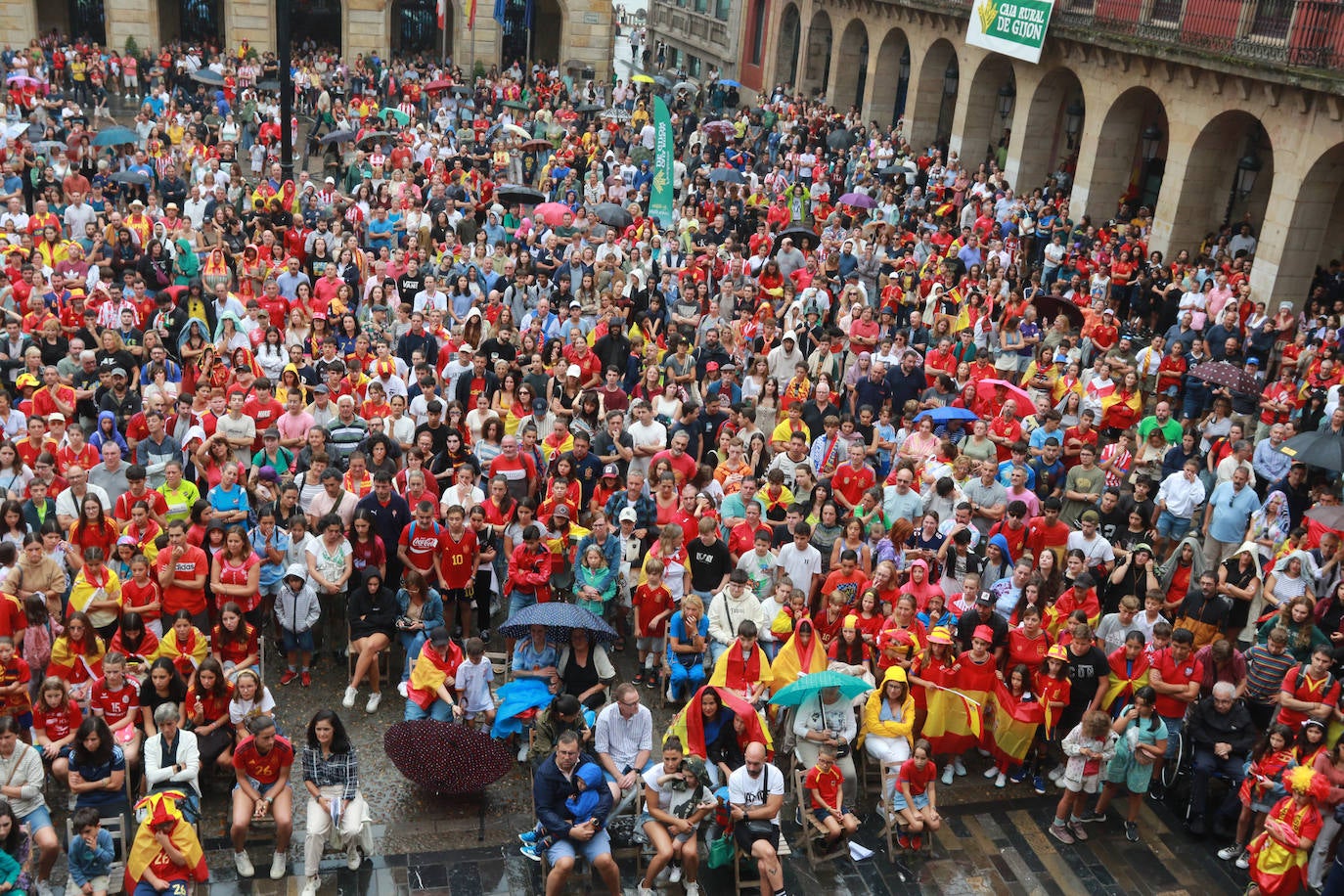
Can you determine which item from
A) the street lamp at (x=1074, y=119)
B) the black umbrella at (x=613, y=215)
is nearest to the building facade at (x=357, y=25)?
the street lamp at (x=1074, y=119)

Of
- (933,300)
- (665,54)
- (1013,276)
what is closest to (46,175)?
(933,300)

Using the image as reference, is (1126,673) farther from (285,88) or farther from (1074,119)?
(1074,119)

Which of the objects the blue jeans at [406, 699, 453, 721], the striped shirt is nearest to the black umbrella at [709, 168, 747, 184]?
the striped shirt

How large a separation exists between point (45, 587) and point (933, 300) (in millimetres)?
11563

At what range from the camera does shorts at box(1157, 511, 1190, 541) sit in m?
11.9

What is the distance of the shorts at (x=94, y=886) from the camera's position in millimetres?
7602

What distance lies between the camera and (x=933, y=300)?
673 inches

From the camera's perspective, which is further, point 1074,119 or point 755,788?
point 1074,119

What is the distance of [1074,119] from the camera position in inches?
1024

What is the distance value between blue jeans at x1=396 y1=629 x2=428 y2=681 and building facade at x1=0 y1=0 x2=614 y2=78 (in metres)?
32.9

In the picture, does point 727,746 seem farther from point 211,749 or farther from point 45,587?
point 45,587

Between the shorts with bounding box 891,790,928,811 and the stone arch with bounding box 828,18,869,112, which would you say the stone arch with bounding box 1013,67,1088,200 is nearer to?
the stone arch with bounding box 828,18,869,112

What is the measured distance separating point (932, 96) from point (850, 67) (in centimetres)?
585

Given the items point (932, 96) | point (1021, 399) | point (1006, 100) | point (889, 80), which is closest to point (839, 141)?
point (1006, 100)
